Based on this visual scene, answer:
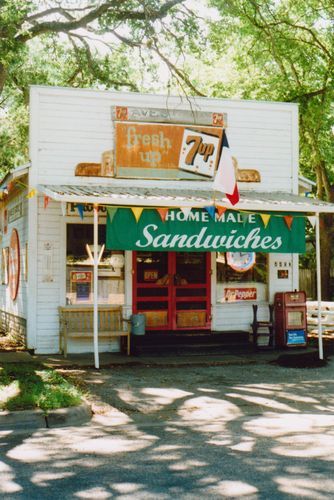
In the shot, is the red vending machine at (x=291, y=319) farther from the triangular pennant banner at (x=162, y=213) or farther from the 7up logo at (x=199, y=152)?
the triangular pennant banner at (x=162, y=213)

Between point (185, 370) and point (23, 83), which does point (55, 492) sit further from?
point (23, 83)

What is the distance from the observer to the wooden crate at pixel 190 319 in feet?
49.3

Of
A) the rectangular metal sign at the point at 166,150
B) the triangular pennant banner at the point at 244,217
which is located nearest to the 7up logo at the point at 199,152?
the rectangular metal sign at the point at 166,150

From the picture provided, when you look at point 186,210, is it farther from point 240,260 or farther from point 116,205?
point 240,260

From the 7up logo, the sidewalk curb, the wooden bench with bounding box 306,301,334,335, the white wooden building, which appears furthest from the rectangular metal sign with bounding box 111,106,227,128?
the sidewalk curb

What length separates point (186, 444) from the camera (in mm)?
7148

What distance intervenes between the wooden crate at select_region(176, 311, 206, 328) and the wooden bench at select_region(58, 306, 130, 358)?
1.28 metres

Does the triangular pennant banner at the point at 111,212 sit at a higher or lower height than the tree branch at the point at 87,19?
lower

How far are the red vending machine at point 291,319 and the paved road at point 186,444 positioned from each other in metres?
3.44

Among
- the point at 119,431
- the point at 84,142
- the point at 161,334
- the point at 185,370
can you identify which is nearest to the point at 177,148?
the point at 84,142

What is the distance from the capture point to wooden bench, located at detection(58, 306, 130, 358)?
1357cm

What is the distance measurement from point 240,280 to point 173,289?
1621 mm

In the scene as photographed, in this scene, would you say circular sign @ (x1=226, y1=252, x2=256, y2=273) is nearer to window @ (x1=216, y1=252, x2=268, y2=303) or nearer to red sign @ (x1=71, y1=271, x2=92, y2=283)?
window @ (x1=216, y1=252, x2=268, y2=303)

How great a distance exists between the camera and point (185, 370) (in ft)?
40.4
